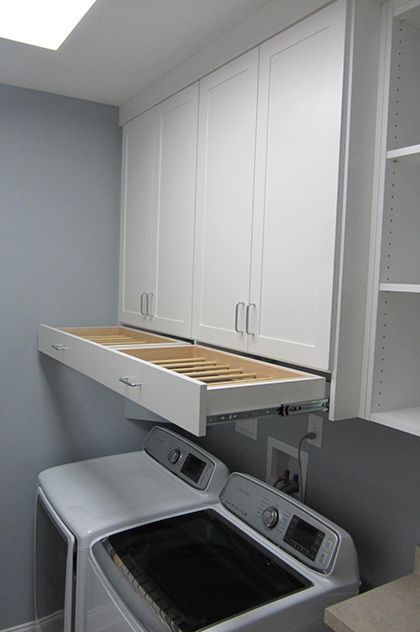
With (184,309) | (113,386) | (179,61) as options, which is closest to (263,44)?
(179,61)

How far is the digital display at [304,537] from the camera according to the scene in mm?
1592

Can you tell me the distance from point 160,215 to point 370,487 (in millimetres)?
1251

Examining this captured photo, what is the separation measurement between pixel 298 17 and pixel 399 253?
67 centimetres

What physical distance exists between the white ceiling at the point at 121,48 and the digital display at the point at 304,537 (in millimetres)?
1531

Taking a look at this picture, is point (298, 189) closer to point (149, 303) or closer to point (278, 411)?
point (278, 411)

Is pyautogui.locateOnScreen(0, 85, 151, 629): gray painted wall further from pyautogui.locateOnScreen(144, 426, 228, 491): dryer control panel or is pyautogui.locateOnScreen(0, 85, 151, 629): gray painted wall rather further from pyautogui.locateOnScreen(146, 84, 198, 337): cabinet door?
pyautogui.locateOnScreen(146, 84, 198, 337): cabinet door

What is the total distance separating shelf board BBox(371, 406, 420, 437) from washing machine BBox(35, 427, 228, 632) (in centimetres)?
87

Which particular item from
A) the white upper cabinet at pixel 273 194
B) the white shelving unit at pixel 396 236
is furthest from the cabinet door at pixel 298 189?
the white shelving unit at pixel 396 236

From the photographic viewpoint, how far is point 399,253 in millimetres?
1376

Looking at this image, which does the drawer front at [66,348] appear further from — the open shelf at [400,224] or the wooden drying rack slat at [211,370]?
the open shelf at [400,224]

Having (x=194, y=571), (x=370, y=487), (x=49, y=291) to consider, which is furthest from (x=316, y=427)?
(x=49, y=291)

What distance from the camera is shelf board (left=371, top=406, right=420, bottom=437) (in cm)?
127

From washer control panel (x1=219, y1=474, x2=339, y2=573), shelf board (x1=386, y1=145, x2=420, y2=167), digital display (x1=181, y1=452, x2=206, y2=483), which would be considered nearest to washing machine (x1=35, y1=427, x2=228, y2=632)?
digital display (x1=181, y1=452, x2=206, y2=483)

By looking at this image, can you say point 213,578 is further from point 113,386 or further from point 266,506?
point 113,386
